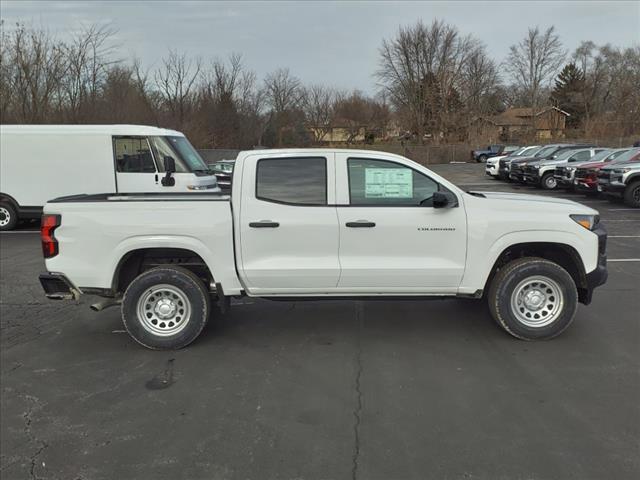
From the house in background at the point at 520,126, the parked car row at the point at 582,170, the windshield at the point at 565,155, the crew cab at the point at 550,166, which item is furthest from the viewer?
the house in background at the point at 520,126

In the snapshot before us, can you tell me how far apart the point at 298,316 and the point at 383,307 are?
1020 millimetres

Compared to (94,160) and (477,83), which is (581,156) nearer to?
(94,160)

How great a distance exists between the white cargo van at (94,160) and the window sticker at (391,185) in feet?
25.3

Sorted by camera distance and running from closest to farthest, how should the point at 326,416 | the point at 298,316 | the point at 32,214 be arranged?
the point at 326,416 < the point at 298,316 < the point at 32,214

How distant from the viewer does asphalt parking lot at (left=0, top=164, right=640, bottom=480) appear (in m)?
2.97

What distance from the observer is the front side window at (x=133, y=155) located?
11625 mm

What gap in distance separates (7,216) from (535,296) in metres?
12.4

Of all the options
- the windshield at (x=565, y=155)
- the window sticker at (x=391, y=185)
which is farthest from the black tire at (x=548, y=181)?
the window sticker at (x=391, y=185)

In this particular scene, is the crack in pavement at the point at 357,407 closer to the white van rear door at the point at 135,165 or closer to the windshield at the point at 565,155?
the white van rear door at the point at 135,165

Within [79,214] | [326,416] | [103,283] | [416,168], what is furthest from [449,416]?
[79,214]

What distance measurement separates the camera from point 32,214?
484 inches

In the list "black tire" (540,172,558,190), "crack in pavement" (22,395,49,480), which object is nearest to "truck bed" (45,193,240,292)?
"crack in pavement" (22,395,49,480)

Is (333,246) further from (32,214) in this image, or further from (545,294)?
(32,214)

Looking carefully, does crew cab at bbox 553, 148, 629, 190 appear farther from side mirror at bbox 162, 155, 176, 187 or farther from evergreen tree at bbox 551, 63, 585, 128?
evergreen tree at bbox 551, 63, 585, 128
